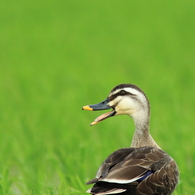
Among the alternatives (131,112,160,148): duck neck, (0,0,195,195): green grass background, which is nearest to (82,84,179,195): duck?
(131,112,160,148): duck neck

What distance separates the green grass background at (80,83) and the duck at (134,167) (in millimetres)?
410

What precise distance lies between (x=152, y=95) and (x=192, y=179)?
4.97 metres

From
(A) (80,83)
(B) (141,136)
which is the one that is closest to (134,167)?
(B) (141,136)

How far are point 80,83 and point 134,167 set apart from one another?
25.0ft

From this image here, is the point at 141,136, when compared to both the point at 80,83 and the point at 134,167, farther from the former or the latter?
the point at 80,83

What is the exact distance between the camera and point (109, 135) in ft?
30.3

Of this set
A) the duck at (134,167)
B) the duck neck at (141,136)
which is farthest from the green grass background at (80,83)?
the duck neck at (141,136)

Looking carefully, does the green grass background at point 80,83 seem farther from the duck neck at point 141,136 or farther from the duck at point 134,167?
the duck neck at point 141,136

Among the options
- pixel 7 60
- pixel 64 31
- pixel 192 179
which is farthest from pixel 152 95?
pixel 64 31

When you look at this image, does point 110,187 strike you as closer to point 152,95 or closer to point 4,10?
point 152,95

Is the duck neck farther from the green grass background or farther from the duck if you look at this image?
the green grass background

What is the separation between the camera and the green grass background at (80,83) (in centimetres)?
782

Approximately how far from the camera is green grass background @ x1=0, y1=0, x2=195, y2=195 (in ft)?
25.7

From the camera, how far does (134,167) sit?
17.3 ft
